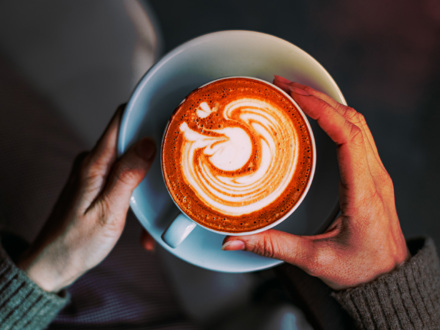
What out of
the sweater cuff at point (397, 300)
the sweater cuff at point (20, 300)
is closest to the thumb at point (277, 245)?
the sweater cuff at point (397, 300)

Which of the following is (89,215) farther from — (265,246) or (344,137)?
(344,137)

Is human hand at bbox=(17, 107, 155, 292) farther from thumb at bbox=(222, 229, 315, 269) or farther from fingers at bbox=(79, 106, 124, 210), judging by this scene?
thumb at bbox=(222, 229, 315, 269)

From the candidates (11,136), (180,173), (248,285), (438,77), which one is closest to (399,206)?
(438,77)

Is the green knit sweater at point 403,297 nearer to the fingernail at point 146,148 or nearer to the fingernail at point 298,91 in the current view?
the fingernail at point 298,91

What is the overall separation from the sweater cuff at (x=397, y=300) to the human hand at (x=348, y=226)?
0.08ft

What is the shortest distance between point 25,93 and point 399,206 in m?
1.58

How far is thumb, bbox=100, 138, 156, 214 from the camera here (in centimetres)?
86

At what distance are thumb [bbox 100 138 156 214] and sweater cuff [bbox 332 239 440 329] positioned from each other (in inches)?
24.3

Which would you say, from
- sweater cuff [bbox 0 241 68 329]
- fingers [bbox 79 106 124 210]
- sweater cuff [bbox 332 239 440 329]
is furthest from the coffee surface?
sweater cuff [bbox 0 241 68 329]

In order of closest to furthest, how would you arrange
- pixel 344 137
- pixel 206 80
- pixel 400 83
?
pixel 344 137 → pixel 206 80 → pixel 400 83

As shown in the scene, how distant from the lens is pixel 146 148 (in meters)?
0.88

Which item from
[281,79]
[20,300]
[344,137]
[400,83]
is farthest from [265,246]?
[400,83]

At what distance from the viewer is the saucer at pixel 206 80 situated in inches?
Result: 33.9

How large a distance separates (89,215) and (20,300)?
34 centimetres
